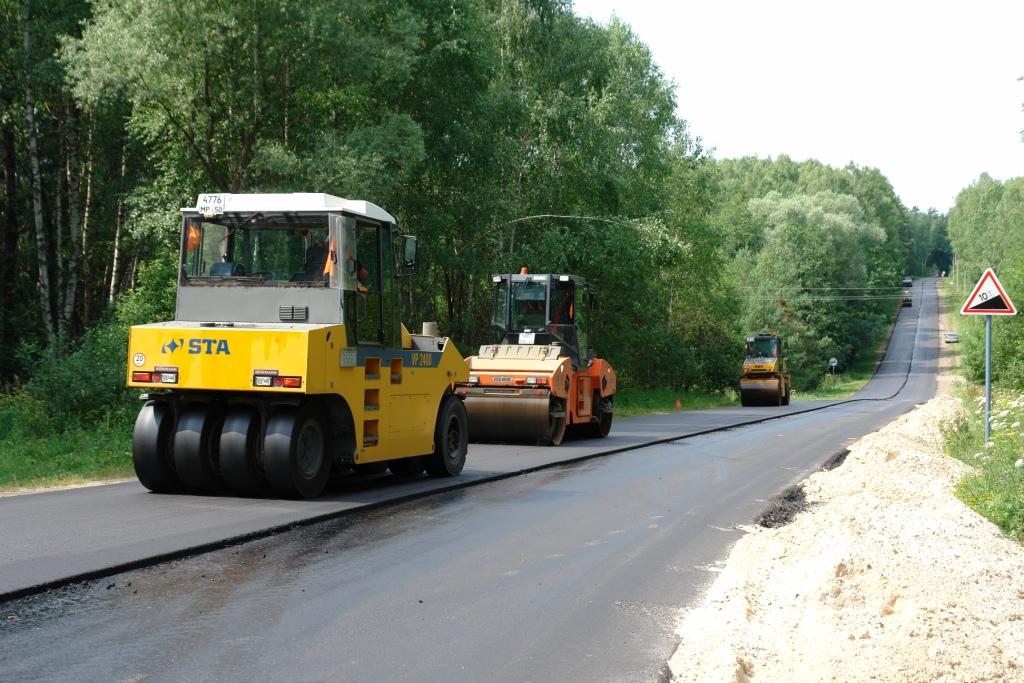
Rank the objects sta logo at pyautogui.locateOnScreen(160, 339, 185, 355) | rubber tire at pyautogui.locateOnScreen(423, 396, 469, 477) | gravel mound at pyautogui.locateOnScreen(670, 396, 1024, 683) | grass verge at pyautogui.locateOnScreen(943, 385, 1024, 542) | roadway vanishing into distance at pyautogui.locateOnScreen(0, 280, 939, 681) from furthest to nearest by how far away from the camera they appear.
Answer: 1. rubber tire at pyautogui.locateOnScreen(423, 396, 469, 477)
2. sta logo at pyautogui.locateOnScreen(160, 339, 185, 355)
3. grass verge at pyautogui.locateOnScreen(943, 385, 1024, 542)
4. roadway vanishing into distance at pyautogui.locateOnScreen(0, 280, 939, 681)
5. gravel mound at pyautogui.locateOnScreen(670, 396, 1024, 683)

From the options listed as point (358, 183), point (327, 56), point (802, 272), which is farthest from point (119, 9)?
point (802, 272)

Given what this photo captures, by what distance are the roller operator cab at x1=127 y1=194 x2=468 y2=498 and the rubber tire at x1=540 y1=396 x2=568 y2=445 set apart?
747cm

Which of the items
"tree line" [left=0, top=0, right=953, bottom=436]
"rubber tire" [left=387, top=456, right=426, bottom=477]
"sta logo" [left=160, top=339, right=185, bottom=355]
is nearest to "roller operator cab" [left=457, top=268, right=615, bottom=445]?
"rubber tire" [left=387, top=456, right=426, bottom=477]

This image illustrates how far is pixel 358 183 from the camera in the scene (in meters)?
25.2

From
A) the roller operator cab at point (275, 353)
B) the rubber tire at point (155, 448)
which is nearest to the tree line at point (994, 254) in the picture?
the roller operator cab at point (275, 353)

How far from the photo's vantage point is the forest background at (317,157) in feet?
78.0

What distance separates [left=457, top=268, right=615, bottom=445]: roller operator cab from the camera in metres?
19.9

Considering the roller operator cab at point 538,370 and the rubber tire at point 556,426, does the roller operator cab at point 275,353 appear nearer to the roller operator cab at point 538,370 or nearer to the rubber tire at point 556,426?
the roller operator cab at point 538,370

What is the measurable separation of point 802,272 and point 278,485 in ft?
271

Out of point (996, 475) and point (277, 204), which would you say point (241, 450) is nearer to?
point (277, 204)

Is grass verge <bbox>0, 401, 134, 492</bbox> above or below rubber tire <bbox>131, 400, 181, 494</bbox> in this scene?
below

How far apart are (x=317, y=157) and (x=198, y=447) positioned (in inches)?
605

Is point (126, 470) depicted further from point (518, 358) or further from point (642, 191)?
point (642, 191)

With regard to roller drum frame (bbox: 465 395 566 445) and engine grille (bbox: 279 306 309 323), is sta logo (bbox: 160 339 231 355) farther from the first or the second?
roller drum frame (bbox: 465 395 566 445)
